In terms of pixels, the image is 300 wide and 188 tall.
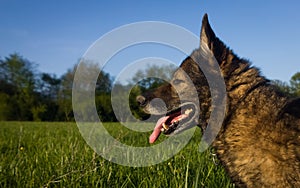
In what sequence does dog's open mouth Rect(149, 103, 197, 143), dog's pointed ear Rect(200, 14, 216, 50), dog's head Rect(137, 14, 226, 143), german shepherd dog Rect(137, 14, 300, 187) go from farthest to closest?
1. dog's open mouth Rect(149, 103, 197, 143)
2. dog's head Rect(137, 14, 226, 143)
3. dog's pointed ear Rect(200, 14, 216, 50)
4. german shepherd dog Rect(137, 14, 300, 187)

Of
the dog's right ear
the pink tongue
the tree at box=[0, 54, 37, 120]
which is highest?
the tree at box=[0, 54, 37, 120]

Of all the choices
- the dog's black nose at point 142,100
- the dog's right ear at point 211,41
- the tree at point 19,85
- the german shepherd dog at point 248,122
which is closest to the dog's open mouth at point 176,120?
the german shepherd dog at point 248,122

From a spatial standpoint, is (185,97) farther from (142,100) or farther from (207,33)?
(207,33)

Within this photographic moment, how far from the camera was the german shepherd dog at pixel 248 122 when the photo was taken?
2.82 meters

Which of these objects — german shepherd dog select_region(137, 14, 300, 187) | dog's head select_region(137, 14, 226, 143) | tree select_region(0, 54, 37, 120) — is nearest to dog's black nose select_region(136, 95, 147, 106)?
dog's head select_region(137, 14, 226, 143)

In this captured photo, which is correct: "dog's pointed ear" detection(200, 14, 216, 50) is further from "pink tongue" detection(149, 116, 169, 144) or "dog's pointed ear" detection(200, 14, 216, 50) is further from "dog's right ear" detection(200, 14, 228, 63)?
"pink tongue" detection(149, 116, 169, 144)

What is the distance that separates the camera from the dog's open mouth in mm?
3674

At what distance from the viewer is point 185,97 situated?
3768 millimetres

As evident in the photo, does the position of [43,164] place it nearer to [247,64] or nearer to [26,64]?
[247,64]

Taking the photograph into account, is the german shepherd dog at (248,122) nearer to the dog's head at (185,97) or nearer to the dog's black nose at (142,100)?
the dog's head at (185,97)

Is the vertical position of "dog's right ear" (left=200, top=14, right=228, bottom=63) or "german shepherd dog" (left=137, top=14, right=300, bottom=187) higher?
"dog's right ear" (left=200, top=14, right=228, bottom=63)

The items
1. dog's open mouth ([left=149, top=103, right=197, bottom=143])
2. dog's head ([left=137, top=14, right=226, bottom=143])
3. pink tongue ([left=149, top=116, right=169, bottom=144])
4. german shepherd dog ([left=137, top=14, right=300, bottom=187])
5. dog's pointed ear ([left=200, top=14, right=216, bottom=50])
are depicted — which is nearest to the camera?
german shepherd dog ([left=137, top=14, right=300, bottom=187])

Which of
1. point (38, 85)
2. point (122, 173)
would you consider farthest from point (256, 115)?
point (38, 85)

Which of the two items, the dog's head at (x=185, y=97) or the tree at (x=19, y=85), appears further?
the tree at (x=19, y=85)
